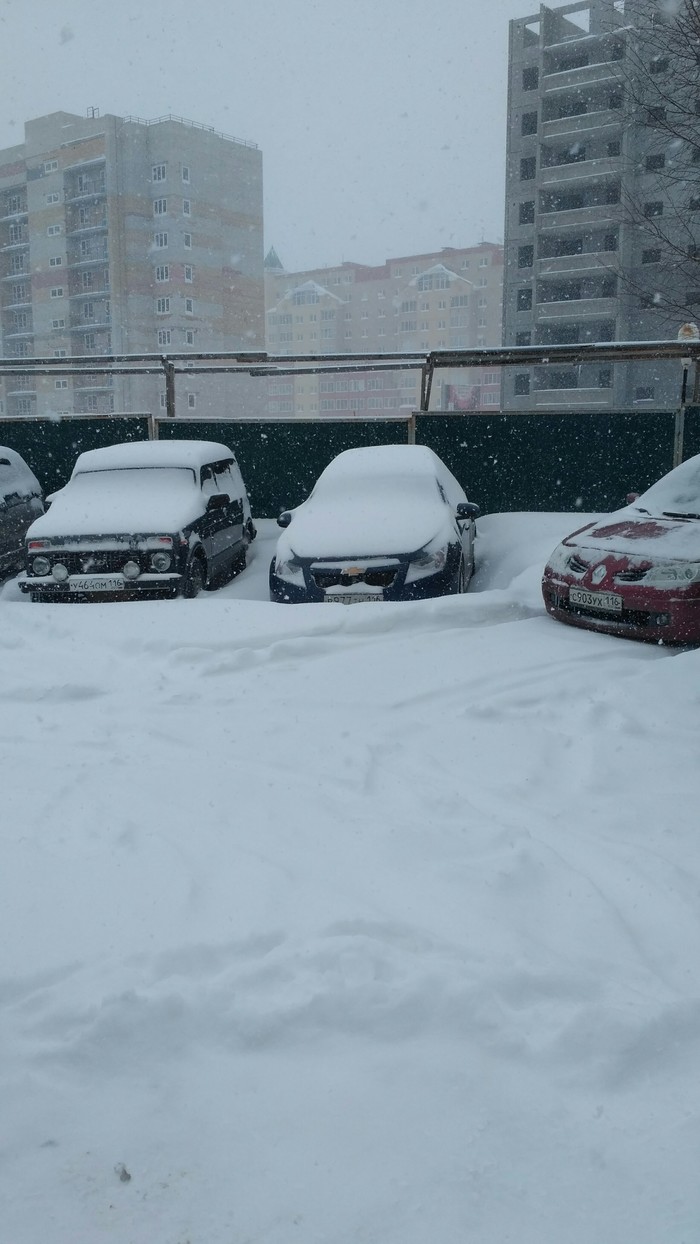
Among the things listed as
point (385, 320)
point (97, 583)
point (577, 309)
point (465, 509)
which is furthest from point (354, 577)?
point (385, 320)

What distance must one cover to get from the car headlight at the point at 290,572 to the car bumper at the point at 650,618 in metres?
2.20

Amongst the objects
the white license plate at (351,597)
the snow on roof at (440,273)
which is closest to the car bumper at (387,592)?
the white license plate at (351,597)

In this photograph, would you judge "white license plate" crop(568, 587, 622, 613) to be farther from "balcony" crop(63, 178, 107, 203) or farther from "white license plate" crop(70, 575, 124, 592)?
"balcony" crop(63, 178, 107, 203)

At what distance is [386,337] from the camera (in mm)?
105688

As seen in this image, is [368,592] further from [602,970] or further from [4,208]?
[4,208]

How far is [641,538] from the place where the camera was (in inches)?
261

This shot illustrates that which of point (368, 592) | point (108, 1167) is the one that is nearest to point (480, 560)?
point (368, 592)

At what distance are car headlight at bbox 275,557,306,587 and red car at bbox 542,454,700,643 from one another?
1961mm

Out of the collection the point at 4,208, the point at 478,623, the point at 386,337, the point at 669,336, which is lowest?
the point at 478,623

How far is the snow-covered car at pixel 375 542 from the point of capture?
7188mm

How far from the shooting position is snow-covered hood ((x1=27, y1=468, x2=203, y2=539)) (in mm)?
8008

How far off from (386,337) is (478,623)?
105m

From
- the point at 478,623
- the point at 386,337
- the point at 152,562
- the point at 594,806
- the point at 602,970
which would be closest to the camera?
the point at 602,970

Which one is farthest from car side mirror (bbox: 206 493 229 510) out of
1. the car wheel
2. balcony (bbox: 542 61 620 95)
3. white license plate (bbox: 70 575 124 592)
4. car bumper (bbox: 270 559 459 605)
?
balcony (bbox: 542 61 620 95)
